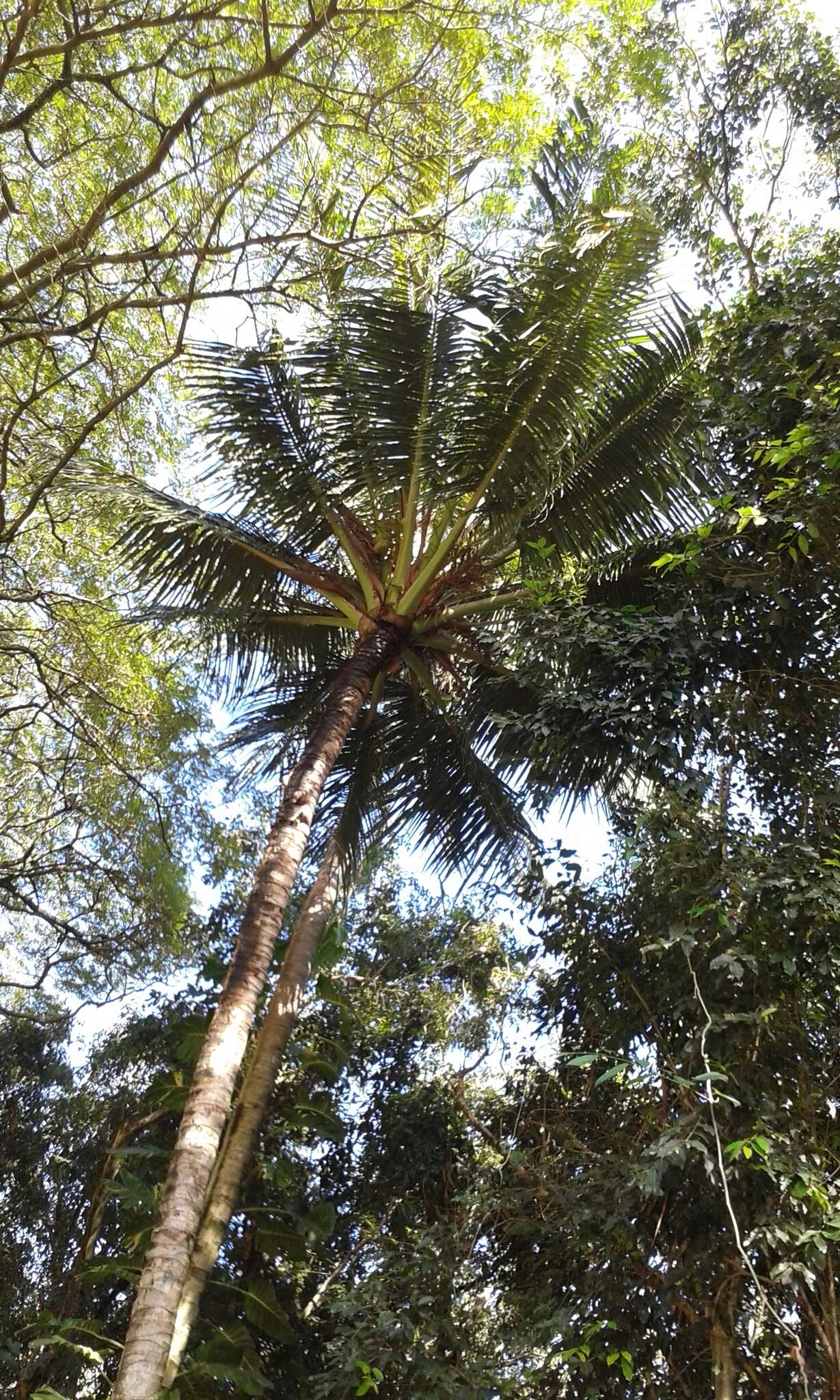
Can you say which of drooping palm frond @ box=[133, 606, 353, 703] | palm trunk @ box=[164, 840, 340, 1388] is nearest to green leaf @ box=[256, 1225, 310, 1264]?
palm trunk @ box=[164, 840, 340, 1388]

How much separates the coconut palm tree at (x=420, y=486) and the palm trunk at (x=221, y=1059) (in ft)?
0.06

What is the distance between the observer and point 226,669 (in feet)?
26.6

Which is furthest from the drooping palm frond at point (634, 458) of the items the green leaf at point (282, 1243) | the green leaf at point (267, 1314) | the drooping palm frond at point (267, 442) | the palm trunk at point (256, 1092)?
the green leaf at point (267, 1314)

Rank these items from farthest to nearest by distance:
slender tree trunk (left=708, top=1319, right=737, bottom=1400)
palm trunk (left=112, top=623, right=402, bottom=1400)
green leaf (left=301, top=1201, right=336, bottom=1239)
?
green leaf (left=301, top=1201, right=336, bottom=1239) < slender tree trunk (left=708, top=1319, right=737, bottom=1400) < palm trunk (left=112, top=623, right=402, bottom=1400)

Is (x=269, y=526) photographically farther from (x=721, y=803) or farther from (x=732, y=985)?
(x=732, y=985)

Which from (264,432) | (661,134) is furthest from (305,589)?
(661,134)

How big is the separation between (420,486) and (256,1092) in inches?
146

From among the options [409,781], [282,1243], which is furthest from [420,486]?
[282,1243]

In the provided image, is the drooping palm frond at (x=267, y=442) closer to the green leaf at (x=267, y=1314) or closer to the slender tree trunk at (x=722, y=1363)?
the green leaf at (x=267, y=1314)

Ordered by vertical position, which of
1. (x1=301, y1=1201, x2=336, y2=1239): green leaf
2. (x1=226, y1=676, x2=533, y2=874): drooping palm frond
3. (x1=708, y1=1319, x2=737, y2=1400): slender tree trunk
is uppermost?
(x1=226, y1=676, x2=533, y2=874): drooping palm frond

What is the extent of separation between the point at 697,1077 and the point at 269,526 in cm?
478

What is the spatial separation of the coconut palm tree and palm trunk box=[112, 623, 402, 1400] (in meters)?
0.02

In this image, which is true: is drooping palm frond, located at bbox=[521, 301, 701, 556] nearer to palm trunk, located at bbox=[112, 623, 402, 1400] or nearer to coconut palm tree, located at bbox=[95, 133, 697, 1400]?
coconut palm tree, located at bbox=[95, 133, 697, 1400]

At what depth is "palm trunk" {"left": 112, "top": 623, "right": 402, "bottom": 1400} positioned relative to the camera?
13.7 feet
